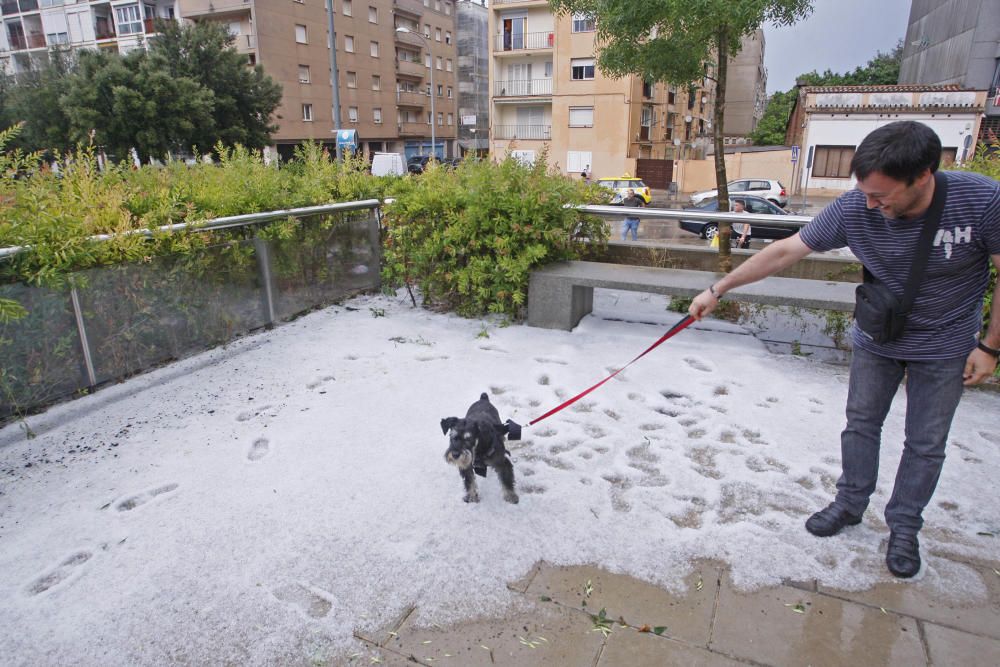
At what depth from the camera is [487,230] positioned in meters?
5.89

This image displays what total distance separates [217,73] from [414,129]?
1112 inches

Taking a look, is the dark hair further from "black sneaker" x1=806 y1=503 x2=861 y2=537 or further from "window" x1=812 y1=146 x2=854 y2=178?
"window" x1=812 y1=146 x2=854 y2=178

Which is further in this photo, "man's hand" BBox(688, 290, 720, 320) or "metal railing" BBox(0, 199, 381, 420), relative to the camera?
"metal railing" BBox(0, 199, 381, 420)

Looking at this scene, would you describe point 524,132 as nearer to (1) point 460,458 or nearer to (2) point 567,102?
(2) point 567,102

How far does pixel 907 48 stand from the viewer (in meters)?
42.8

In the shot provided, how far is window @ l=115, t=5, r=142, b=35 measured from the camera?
142 feet

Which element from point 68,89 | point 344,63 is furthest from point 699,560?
point 344,63

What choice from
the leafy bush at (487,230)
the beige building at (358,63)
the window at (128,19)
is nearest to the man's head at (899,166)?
the leafy bush at (487,230)

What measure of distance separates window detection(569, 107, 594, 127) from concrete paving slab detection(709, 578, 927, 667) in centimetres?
3743

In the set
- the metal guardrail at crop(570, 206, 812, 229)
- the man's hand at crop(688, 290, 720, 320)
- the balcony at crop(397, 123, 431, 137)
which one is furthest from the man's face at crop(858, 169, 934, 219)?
the balcony at crop(397, 123, 431, 137)

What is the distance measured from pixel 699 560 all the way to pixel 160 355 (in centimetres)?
415

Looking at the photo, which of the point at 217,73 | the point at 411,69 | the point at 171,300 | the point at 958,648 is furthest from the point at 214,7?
the point at 958,648

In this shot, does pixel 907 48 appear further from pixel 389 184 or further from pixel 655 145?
pixel 389 184

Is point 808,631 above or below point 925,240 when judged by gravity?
below
